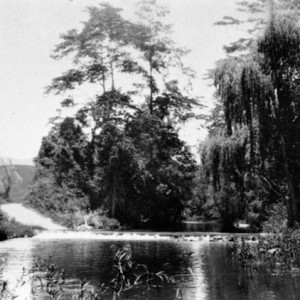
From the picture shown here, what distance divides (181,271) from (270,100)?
34.8 feet

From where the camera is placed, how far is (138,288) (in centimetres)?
1112

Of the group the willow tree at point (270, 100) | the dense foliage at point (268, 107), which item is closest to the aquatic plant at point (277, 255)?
the dense foliage at point (268, 107)

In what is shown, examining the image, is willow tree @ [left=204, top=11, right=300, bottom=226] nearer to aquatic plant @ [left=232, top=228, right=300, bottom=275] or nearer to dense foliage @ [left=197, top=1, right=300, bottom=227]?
dense foliage @ [left=197, top=1, right=300, bottom=227]

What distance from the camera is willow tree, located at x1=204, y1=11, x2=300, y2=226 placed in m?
20.1

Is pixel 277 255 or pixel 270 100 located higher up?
pixel 270 100

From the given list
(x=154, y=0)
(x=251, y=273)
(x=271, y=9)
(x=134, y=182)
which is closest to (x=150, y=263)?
(x=251, y=273)

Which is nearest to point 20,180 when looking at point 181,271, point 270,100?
point 270,100

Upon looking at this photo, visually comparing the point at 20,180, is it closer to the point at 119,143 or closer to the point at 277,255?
the point at 119,143

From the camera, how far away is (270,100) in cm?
2136

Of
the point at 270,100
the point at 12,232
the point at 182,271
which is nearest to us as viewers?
the point at 182,271

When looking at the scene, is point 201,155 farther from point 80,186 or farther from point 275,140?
point 80,186

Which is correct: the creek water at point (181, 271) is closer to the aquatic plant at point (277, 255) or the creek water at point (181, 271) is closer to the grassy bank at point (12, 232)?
the aquatic plant at point (277, 255)

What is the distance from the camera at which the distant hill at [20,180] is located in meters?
65.2

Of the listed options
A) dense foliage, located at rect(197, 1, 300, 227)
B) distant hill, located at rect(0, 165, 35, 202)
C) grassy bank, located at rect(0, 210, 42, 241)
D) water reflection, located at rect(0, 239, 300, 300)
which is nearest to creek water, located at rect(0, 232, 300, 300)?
water reflection, located at rect(0, 239, 300, 300)
